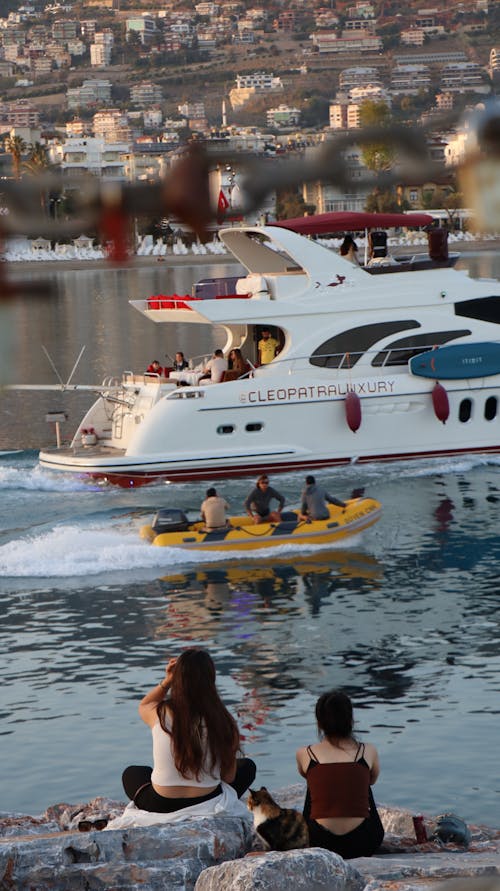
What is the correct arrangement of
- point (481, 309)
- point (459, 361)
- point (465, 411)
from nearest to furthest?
1. point (459, 361)
2. point (481, 309)
3. point (465, 411)

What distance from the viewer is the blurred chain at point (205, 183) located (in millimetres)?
2578

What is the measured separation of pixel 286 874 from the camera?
23.0 feet

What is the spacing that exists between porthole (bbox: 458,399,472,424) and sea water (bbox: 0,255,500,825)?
1.02m

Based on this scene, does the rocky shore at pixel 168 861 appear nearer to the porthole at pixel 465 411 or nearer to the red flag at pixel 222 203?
the red flag at pixel 222 203

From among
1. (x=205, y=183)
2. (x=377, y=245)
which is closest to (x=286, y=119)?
(x=205, y=183)

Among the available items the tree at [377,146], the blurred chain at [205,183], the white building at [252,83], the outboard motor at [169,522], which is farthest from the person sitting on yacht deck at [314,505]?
the white building at [252,83]

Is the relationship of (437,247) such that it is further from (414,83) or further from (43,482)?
(414,83)

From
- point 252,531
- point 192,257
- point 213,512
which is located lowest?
point 192,257

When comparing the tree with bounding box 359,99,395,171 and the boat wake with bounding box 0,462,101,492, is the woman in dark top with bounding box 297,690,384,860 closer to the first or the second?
the tree with bounding box 359,99,395,171

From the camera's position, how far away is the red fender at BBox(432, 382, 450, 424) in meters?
30.8

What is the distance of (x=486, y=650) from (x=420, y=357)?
42.7 feet

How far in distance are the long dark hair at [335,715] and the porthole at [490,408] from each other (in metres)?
24.3

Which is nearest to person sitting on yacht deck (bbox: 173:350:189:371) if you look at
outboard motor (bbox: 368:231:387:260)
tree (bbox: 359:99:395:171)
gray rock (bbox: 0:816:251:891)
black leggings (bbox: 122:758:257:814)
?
outboard motor (bbox: 368:231:387:260)

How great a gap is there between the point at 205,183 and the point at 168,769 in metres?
6.21
